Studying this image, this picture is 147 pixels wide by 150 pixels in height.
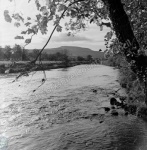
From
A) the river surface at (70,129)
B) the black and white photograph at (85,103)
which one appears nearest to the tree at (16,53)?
the black and white photograph at (85,103)

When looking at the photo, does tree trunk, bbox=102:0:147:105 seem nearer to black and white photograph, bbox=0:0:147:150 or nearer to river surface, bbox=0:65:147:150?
black and white photograph, bbox=0:0:147:150

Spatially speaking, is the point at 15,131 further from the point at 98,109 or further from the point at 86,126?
the point at 98,109

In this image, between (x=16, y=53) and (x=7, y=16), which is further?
(x=16, y=53)

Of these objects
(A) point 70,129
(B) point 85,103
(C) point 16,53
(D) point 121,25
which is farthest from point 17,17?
(B) point 85,103

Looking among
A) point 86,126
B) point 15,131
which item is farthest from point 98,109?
point 15,131

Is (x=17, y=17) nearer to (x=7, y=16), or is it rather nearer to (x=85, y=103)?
(x=7, y=16)

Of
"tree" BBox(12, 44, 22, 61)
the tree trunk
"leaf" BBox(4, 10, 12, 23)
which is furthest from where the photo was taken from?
the tree trunk

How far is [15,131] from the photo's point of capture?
664 inches

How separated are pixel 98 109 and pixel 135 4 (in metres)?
17.8

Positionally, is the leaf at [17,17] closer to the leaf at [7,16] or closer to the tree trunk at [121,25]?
the leaf at [7,16]

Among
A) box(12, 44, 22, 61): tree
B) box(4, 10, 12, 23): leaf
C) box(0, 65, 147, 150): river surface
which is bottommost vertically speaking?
box(0, 65, 147, 150): river surface

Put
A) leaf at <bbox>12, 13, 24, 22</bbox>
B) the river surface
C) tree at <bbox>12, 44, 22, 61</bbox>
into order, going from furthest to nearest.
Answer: the river surface → leaf at <bbox>12, 13, 24, 22</bbox> → tree at <bbox>12, 44, 22, 61</bbox>

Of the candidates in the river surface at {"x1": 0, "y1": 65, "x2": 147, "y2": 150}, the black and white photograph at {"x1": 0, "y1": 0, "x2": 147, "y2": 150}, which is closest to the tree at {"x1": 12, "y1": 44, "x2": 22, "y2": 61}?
the black and white photograph at {"x1": 0, "y1": 0, "x2": 147, "y2": 150}

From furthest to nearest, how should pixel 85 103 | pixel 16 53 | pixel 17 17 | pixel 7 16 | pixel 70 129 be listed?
pixel 85 103 → pixel 70 129 → pixel 17 17 → pixel 16 53 → pixel 7 16
